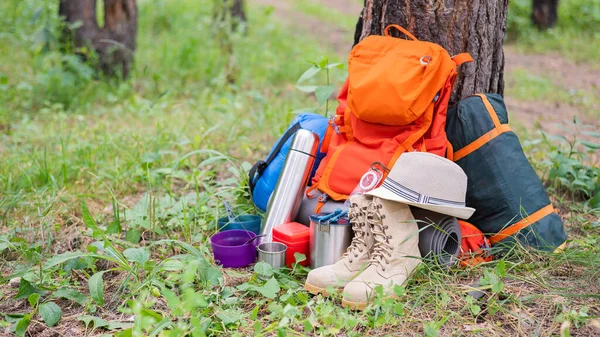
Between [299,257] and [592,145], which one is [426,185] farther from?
[592,145]

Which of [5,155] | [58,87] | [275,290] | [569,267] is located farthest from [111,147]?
[569,267]

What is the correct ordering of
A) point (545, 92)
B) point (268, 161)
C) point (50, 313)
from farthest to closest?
1. point (545, 92)
2. point (268, 161)
3. point (50, 313)

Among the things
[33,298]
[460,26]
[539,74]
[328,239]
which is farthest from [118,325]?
[539,74]

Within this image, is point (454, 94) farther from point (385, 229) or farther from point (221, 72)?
point (221, 72)

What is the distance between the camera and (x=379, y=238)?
207 cm

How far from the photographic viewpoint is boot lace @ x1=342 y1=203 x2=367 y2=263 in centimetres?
212

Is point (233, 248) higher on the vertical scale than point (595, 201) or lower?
lower

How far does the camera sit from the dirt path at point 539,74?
4691 millimetres

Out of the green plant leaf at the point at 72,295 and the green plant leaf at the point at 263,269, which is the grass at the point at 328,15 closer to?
the green plant leaf at the point at 263,269

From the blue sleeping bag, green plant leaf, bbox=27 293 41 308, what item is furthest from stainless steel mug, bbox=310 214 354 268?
green plant leaf, bbox=27 293 41 308

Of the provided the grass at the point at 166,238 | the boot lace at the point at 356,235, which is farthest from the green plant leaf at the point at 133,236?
the boot lace at the point at 356,235

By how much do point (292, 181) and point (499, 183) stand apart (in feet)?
2.97

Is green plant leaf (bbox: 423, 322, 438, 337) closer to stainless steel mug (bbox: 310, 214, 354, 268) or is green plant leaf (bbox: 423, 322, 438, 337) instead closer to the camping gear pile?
the camping gear pile

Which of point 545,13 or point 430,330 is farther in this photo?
point 545,13
